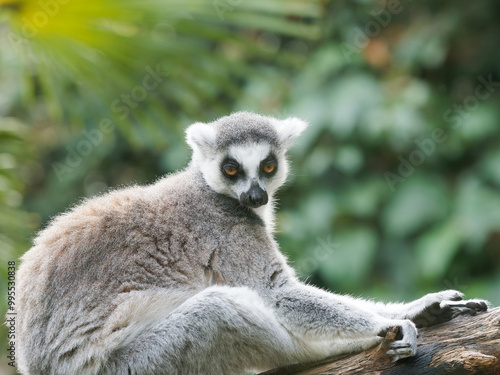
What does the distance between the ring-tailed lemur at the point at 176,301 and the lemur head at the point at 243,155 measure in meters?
0.10

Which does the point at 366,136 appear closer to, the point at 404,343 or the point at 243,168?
the point at 243,168

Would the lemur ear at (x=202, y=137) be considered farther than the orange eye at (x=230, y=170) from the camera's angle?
Yes

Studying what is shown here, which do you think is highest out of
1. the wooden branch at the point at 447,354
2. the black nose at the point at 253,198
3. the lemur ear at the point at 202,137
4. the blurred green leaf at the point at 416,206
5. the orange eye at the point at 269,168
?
the blurred green leaf at the point at 416,206

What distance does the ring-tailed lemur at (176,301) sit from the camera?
3.57 m

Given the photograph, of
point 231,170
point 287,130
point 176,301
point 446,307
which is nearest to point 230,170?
point 231,170

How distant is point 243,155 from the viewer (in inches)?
183

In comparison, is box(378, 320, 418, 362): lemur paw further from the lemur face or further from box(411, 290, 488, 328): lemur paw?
the lemur face

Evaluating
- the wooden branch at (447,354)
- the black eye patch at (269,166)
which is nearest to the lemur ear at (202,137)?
the black eye patch at (269,166)

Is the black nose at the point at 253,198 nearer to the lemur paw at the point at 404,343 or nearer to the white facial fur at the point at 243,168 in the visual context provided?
the white facial fur at the point at 243,168

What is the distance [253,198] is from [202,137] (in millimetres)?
763

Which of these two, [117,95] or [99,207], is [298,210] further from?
[99,207]

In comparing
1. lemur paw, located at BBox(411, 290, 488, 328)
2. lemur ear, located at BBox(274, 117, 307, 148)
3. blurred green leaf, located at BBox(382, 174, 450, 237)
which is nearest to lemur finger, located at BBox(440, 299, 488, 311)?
lemur paw, located at BBox(411, 290, 488, 328)

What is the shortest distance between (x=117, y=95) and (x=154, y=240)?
186 cm

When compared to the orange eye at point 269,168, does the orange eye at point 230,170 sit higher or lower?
lower
